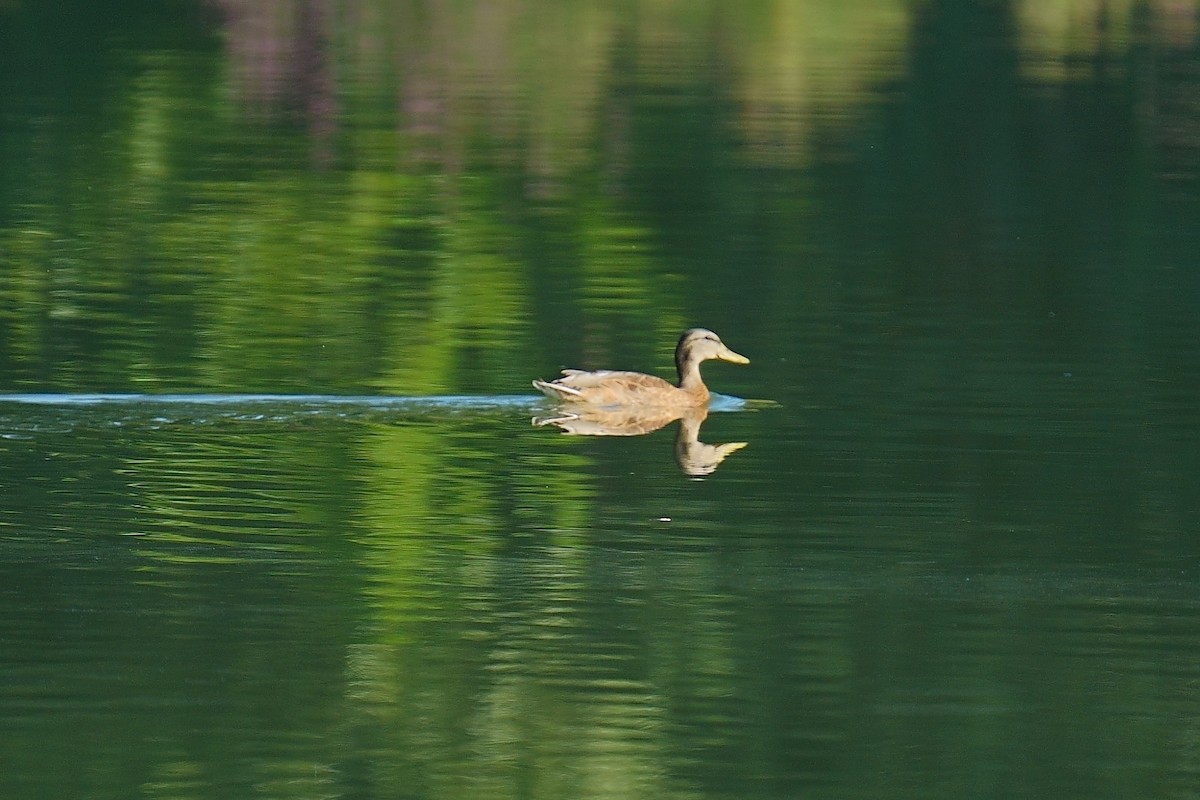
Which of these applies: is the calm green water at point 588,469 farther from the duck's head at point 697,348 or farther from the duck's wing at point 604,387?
the duck's head at point 697,348

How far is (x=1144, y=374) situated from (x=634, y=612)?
6283mm

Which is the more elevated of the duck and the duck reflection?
the duck

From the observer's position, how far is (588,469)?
42.3 feet

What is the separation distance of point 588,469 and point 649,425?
1641 millimetres

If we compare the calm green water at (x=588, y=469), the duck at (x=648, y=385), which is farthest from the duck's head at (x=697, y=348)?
the calm green water at (x=588, y=469)

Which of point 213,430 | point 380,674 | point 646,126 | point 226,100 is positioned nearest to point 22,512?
point 213,430

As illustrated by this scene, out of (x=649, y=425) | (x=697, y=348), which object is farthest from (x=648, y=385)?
(x=697, y=348)

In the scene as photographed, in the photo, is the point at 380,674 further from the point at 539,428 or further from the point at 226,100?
the point at 226,100

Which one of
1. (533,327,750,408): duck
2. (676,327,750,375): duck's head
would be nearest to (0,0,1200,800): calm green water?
(533,327,750,408): duck

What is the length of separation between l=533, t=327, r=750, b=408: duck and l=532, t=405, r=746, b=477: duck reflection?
0.17 ft

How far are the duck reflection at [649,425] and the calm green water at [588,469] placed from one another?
71mm

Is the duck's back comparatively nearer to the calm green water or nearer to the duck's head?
the calm green water

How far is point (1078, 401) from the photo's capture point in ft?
48.5

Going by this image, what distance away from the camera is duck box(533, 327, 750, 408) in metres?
14.2
